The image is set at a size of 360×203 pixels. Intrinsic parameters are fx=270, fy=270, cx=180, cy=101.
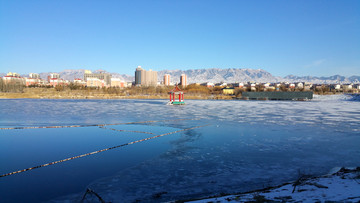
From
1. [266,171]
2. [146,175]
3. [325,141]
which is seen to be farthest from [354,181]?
[325,141]

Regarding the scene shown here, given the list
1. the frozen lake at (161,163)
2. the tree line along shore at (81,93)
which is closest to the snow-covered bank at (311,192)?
the frozen lake at (161,163)

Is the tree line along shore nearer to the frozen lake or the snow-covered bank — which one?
the frozen lake

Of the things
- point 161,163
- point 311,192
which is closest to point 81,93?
point 161,163

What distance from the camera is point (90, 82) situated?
587 ft

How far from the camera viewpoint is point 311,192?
4.17m

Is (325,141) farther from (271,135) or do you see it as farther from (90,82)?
(90,82)

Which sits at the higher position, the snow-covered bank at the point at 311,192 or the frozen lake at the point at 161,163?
the snow-covered bank at the point at 311,192

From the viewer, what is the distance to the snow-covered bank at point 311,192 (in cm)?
390

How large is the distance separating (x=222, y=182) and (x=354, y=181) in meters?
2.26

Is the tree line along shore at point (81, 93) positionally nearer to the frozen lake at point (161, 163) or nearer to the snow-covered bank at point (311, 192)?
the frozen lake at point (161, 163)

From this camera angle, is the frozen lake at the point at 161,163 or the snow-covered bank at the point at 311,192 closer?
the snow-covered bank at the point at 311,192

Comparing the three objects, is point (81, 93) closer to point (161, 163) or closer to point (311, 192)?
point (161, 163)

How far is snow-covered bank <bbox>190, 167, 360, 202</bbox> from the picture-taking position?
154 inches

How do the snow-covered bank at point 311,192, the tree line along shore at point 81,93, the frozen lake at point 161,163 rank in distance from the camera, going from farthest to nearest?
the tree line along shore at point 81,93
the frozen lake at point 161,163
the snow-covered bank at point 311,192
